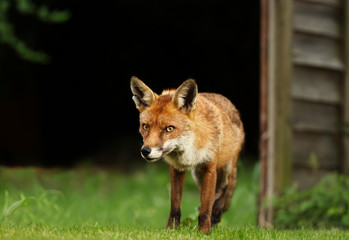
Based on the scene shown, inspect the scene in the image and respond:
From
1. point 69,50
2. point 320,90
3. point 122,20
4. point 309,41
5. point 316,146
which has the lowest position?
point 316,146

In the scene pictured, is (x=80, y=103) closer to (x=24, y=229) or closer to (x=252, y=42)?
(x=252, y=42)

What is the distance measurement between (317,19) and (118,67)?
22.5 feet

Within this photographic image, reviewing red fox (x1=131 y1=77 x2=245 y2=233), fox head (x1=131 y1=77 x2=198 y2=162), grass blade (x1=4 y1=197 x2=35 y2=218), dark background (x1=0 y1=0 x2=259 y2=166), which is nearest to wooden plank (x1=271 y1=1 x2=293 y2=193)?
red fox (x1=131 y1=77 x2=245 y2=233)

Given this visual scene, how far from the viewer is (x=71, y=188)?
337 inches

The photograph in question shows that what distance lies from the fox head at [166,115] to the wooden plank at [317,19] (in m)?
3.80

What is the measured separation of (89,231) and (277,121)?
11.9ft

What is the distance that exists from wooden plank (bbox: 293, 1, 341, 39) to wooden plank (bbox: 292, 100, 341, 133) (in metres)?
1.03

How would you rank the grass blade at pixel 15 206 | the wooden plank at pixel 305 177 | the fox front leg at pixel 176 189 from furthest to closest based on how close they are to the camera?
1. the wooden plank at pixel 305 177
2. the grass blade at pixel 15 206
3. the fox front leg at pixel 176 189

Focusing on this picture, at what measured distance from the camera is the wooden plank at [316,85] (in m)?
6.64

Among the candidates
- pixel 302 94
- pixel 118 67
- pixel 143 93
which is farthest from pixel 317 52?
pixel 118 67

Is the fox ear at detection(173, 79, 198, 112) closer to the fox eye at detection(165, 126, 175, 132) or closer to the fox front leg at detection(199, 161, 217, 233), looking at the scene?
the fox eye at detection(165, 126, 175, 132)

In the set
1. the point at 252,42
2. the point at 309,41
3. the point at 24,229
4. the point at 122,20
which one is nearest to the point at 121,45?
the point at 122,20

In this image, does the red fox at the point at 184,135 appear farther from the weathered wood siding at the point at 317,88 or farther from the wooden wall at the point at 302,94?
the weathered wood siding at the point at 317,88

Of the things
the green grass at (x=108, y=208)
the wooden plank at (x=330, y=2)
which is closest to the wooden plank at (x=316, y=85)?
the wooden plank at (x=330, y=2)
